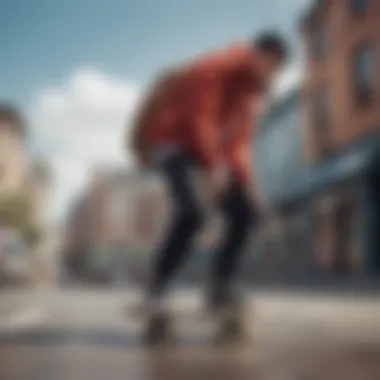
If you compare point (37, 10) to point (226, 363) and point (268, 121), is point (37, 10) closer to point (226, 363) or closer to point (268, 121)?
Answer: point (268, 121)

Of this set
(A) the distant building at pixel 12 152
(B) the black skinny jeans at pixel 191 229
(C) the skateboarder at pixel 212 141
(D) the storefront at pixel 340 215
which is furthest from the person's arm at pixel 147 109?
(D) the storefront at pixel 340 215

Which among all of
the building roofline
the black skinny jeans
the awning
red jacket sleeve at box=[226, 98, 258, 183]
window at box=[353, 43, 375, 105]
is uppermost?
the building roofline

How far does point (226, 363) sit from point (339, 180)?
1.66 feet

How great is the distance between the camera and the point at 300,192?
3.68 metres

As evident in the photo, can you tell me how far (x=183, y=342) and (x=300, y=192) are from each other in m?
0.62

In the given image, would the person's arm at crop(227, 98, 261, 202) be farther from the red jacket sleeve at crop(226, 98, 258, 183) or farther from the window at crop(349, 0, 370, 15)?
the window at crop(349, 0, 370, 15)

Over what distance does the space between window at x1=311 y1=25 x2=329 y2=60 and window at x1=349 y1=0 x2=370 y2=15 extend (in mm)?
80

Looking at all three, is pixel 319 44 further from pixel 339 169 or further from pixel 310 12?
pixel 339 169

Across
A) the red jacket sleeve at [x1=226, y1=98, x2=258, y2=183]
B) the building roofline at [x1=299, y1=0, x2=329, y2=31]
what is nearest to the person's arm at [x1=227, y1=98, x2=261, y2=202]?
the red jacket sleeve at [x1=226, y1=98, x2=258, y2=183]

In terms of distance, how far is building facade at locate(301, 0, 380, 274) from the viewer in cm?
363

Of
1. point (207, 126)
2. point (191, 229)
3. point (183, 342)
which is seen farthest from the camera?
point (183, 342)

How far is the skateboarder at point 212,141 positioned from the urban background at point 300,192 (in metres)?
0.06

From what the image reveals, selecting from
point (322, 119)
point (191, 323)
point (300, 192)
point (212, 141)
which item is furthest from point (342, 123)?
point (191, 323)

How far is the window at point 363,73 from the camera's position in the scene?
3.64 metres
